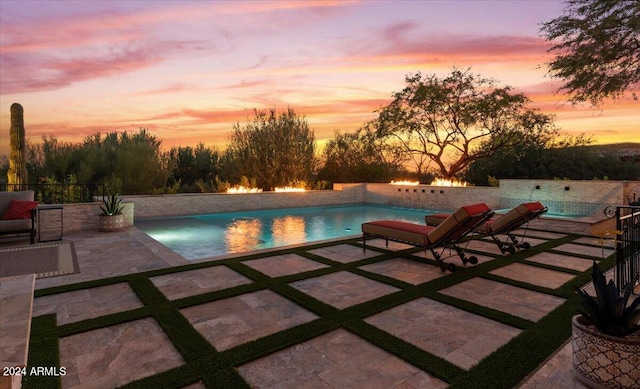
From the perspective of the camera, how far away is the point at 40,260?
5.75 meters

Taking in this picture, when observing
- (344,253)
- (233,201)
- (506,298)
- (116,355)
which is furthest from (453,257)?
(233,201)

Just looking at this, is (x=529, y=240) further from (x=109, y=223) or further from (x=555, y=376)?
(x=109, y=223)

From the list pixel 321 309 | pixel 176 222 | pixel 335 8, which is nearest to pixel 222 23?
pixel 335 8

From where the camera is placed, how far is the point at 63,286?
4391 millimetres

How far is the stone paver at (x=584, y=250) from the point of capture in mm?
6218

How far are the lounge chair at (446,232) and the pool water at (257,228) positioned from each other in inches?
124

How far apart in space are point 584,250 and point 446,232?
132 inches

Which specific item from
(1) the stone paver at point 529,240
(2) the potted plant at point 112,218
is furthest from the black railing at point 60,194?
(1) the stone paver at point 529,240

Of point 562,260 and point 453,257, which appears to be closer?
point 562,260

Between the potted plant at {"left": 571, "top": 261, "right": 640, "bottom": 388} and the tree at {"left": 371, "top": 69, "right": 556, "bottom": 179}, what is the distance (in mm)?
17177

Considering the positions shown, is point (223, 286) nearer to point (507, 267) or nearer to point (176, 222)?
point (507, 267)

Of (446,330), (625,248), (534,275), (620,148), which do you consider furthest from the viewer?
(620,148)

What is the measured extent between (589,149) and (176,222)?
1953 cm

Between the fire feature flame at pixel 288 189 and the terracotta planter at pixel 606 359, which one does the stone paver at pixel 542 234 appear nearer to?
the terracotta planter at pixel 606 359
